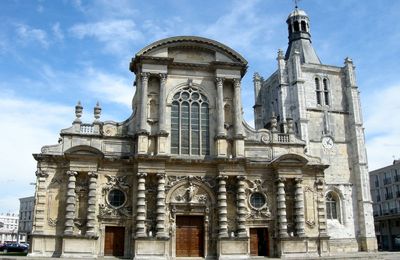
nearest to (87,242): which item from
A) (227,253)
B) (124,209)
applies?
(124,209)

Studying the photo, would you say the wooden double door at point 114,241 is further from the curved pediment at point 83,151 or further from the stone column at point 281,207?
the stone column at point 281,207

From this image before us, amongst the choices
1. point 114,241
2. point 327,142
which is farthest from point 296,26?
point 114,241

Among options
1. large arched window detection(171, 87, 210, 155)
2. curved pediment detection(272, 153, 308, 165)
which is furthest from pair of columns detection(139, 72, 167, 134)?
curved pediment detection(272, 153, 308, 165)

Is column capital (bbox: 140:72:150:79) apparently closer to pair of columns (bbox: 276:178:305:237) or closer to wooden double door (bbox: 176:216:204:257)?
wooden double door (bbox: 176:216:204:257)

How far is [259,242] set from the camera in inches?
1061

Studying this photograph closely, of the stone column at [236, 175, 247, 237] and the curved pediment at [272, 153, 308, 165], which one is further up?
the curved pediment at [272, 153, 308, 165]

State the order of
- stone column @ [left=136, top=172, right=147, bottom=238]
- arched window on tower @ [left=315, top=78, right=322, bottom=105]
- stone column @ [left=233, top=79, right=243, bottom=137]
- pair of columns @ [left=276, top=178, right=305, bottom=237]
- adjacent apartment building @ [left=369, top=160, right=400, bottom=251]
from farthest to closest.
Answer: adjacent apartment building @ [left=369, top=160, right=400, bottom=251]
arched window on tower @ [left=315, top=78, right=322, bottom=105]
stone column @ [left=233, top=79, right=243, bottom=137]
pair of columns @ [left=276, top=178, right=305, bottom=237]
stone column @ [left=136, top=172, right=147, bottom=238]

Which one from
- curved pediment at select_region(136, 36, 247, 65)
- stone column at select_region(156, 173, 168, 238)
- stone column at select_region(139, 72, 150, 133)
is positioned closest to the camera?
stone column at select_region(156, 173, 168, 238)

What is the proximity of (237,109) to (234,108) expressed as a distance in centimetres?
28

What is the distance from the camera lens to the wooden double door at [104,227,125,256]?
81.8 feet

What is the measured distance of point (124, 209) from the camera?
2539 cm

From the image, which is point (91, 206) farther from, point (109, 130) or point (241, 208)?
point (241, 208)

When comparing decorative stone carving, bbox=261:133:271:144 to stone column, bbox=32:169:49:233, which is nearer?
stone column, bbox=32:169:49:233

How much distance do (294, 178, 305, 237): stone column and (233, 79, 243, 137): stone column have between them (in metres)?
4.90
